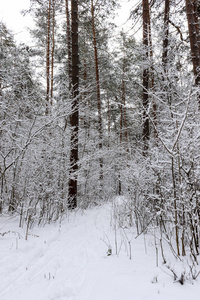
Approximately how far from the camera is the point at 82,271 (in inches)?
108

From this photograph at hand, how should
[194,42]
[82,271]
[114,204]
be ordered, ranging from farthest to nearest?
[194,42]
[114,204]
[82,271]

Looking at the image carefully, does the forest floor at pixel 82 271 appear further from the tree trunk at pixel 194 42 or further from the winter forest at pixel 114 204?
the tree trunk at pixel 194 42

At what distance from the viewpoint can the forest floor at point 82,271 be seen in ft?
7.16

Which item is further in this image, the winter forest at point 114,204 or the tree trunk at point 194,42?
the tree trunk at point 194,42

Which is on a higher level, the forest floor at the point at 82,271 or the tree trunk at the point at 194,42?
the tree trunk at the point at 194,42

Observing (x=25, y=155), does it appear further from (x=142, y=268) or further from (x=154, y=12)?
(x=154, y=12)

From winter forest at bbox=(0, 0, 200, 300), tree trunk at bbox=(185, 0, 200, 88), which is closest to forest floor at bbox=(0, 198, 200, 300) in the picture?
winter forest at bbox=(0, 0, 200, 300)

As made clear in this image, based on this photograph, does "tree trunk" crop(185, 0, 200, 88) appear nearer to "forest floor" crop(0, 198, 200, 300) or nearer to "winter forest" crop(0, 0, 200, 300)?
"winter forest" crop(0, 0, 200, 300)

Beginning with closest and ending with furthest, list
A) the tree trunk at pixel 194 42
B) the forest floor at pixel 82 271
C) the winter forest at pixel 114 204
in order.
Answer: the forest floor at pixel 82 271 < the winter forest at pixel 114 204 < the tree trunk at pixel 194 42

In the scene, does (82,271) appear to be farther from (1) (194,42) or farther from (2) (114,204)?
(1) (194,42)

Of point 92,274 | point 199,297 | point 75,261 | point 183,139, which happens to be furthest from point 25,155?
point 199,297

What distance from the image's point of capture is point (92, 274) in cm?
264

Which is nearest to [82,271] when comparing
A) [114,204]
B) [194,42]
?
[114,204]

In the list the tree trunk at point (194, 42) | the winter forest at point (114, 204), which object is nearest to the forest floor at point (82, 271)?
the winter forest at point (114, 204)
